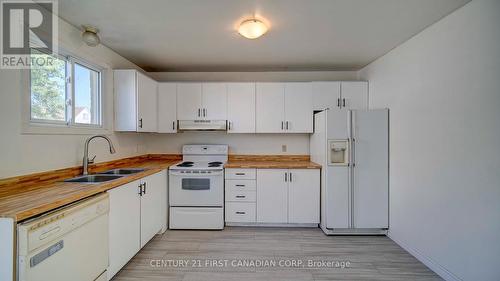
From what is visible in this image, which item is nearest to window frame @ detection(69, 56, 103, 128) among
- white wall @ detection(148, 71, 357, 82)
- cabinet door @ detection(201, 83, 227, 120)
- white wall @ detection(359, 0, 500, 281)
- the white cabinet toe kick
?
white wall @ detection(148, 71, 357, 82)

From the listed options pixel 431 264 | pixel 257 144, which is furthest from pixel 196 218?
pixel 431 264

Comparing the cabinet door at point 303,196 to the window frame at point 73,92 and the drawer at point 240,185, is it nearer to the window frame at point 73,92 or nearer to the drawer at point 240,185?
the drawer at point 240,185

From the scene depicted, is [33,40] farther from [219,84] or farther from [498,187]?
[498,187]

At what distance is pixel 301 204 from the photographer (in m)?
3.11

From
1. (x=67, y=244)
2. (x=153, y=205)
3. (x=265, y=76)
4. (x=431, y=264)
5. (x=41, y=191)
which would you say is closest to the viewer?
(x=67, y=244)

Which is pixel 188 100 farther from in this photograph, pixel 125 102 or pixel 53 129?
pixel 53 129

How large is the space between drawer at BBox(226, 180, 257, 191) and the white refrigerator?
1020mm

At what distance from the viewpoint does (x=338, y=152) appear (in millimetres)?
2928

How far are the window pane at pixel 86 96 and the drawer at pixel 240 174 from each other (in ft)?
5.80

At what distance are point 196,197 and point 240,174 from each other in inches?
27.2

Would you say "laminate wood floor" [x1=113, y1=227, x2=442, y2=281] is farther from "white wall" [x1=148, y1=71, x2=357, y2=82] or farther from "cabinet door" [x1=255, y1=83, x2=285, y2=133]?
"white wall" [x1=148, y1=71, x2=357, y2=82]

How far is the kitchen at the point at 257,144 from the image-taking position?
1659mm

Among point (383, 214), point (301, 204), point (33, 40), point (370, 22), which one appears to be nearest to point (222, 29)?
point (370, 22)

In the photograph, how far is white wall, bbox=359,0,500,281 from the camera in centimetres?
164
